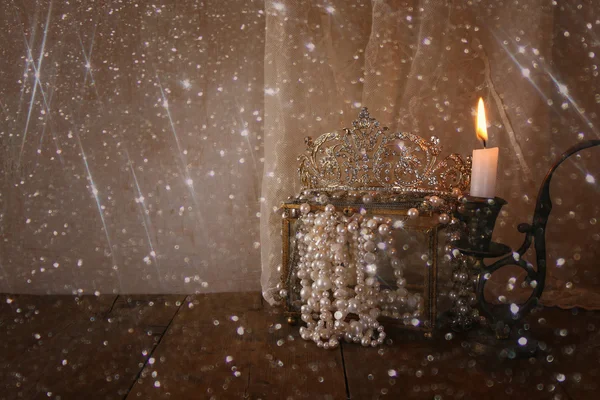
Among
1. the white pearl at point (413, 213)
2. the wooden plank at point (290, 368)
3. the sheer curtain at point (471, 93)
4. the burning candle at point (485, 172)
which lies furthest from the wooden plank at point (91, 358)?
the burning candle at point (485, 172)

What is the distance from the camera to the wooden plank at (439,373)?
0.66 metres

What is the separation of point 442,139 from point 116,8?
0.86m

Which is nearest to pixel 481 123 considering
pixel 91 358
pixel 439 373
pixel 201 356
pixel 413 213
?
pixel 413 213

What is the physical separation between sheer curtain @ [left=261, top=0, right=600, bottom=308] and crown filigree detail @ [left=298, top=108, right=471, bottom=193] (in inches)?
4.8

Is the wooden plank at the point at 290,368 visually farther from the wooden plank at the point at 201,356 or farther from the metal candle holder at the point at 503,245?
the metal candle holder at the point at 503,245

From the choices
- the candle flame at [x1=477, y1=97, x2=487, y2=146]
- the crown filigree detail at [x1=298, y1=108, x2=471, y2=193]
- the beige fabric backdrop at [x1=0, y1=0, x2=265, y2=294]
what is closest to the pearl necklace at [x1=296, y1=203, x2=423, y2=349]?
the crown filigree detail at [x1=298, y1=108, x2=471, y2=193]

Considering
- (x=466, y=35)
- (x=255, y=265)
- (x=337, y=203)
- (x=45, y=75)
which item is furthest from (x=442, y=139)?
(x=45, y=75)

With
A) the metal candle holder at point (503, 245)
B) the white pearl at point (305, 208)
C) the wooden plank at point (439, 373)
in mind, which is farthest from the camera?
the white pearl at point (305, 208)

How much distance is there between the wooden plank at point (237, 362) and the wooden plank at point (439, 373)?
0.04 m

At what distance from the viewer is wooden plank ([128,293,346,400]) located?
26.5 inches

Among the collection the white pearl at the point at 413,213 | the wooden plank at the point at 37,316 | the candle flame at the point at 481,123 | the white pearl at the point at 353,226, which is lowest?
the wooden plank at the point at 37,316

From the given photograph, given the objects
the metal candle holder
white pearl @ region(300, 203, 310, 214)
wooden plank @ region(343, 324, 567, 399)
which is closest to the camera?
wooden plank @ region(343, 324, 567, 399)

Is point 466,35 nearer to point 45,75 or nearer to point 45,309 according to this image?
point 45,75

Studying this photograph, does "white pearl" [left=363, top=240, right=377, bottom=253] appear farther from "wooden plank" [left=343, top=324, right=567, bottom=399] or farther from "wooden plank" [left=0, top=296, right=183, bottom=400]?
"wooden plank" [left=0, top=296, right=183, bottom=400]
